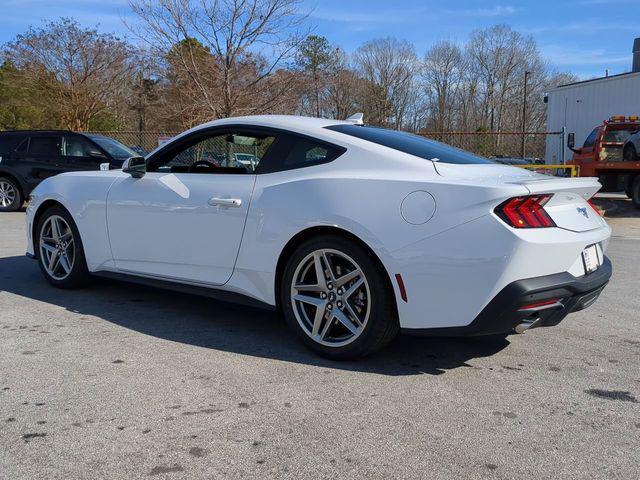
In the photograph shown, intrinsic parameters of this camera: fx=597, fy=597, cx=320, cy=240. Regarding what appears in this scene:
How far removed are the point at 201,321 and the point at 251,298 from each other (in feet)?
2.47

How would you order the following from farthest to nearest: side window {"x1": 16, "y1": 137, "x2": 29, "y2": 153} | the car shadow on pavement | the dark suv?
side window {"x1": 16, "y1": 137, "x2": 29, "y2": 153} < the dark suv < the car shadow on pavement

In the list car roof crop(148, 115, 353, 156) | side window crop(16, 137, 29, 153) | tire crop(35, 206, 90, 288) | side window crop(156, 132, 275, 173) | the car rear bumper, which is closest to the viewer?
the car rear bumper

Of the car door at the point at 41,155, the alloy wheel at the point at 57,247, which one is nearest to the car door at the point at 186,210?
the alloy wheel at the point at 57,247

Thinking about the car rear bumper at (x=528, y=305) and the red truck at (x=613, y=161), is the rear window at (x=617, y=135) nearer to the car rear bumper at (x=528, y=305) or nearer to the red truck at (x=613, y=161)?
the red truck at (x=613, y=161)

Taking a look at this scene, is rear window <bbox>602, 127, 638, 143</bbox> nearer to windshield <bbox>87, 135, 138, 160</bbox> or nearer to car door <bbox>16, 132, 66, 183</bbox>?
windshield <bbox>87, 135, 138, 160</bbox>

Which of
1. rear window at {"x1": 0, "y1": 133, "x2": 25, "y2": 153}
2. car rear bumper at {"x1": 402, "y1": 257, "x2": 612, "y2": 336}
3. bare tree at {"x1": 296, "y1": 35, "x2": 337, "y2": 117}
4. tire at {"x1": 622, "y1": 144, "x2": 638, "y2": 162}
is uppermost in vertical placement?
bare tree at {"x1": 296, "y1": 35, "x2": 337, "y2": 117}

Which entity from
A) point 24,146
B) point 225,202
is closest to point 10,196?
point 24,146

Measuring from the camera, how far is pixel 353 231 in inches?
140

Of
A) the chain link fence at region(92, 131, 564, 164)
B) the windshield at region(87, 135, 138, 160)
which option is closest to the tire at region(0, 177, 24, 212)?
the windshield at region(87, 135, 138, 160)

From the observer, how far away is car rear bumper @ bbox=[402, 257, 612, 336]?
3.20 metres

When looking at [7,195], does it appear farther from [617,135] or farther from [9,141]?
[617,135]

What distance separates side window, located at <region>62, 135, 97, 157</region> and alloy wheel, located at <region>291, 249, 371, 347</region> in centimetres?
965

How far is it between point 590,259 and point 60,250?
443cm

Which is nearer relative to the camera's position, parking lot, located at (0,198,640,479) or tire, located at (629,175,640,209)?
parking lot, located at (0,198,640,479)
